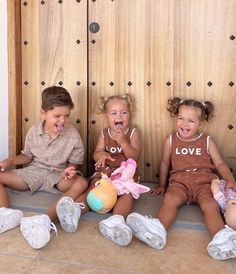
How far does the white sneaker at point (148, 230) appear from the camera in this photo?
3.91 feet

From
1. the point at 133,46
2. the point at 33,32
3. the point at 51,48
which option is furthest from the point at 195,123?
the point at 33,32

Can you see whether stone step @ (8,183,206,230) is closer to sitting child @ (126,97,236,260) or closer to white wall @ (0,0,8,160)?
sitting child @ (126,97,236,260)

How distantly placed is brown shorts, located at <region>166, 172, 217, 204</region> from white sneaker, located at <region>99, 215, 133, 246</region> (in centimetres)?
37

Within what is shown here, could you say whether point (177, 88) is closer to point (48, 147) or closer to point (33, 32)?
point (48, 147)

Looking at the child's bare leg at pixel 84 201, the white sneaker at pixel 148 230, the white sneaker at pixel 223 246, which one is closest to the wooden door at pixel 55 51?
the child's bare leg at pixel 84 201

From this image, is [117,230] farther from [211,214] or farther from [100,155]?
[100,155]

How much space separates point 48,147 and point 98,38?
621mm

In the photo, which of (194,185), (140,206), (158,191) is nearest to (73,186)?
(140,206)

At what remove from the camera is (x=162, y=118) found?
6.05 feet

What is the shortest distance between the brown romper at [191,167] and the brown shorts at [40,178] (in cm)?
52

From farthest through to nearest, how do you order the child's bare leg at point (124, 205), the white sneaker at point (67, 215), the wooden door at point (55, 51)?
1. the wooden door at point (55, 51)
2. the child's bare leg at point (124, 205)
3. the white sneaker at point (67, 215)

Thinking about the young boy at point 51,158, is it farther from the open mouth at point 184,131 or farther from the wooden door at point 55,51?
the open mouth at point 184,131

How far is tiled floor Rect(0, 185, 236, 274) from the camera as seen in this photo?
3.60 ft

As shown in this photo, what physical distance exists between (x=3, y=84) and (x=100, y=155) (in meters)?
0.70
